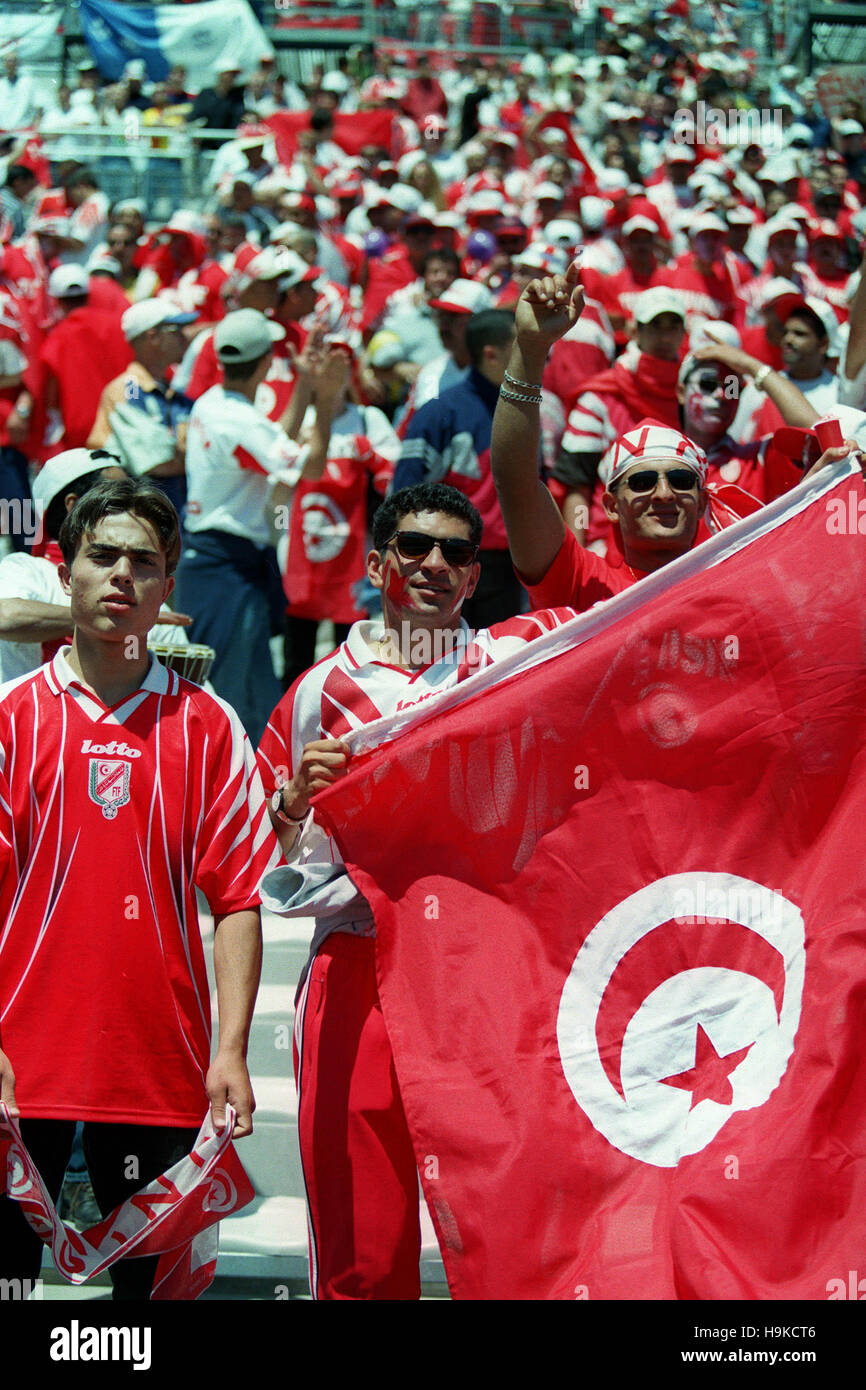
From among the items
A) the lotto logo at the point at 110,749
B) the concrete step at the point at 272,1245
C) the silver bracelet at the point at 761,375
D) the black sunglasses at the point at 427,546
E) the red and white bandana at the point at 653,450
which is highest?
the red and white bandana at the point at 653,450

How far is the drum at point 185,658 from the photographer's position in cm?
416

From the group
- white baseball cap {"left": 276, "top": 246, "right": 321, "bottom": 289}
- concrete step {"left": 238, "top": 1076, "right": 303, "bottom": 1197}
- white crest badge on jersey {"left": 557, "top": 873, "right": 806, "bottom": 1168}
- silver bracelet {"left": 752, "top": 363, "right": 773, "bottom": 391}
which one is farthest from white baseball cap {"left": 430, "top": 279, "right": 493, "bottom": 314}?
white crest badge on jersey {"left": 557, "top": 873, "right": 806, "bottom": 1168}

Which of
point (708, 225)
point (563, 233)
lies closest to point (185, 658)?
point (708, 225)

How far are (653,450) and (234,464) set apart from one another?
10.4 feet

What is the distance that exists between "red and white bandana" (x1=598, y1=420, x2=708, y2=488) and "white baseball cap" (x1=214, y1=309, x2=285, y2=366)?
3.08m

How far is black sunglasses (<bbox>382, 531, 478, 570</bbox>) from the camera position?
3.45 meters

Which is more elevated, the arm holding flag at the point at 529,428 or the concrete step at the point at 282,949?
the arm holding flag at the point at 529,428

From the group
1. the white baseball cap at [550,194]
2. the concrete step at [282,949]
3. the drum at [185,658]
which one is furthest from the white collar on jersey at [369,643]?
the white baseball cap at [550,194]

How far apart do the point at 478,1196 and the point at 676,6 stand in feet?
75.0

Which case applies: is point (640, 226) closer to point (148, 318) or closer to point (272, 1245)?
point (148, 318)

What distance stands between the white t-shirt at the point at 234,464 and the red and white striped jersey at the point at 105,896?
341 cm

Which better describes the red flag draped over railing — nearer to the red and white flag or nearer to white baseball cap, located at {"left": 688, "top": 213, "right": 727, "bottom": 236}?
white baseball cap, located at {"left": 688, "top": 213, "right": 727, "bottom": 236}

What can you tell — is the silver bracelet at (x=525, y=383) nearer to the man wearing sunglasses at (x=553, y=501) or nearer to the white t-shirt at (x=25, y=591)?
the man wearing sunglasses at (x=553, y=501)
